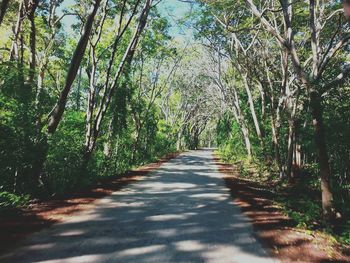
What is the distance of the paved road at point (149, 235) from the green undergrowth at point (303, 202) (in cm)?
151

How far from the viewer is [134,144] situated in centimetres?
2331

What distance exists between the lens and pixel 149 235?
6.32 meters

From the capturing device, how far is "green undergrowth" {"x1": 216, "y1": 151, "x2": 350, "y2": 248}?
24.9ft

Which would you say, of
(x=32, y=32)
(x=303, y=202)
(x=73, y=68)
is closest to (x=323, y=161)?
(x=303, y=202)

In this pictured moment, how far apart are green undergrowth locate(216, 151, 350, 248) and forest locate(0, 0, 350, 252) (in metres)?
0.05

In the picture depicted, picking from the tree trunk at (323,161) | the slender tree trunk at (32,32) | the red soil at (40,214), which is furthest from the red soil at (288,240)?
the slender tree trunk at (32,32)

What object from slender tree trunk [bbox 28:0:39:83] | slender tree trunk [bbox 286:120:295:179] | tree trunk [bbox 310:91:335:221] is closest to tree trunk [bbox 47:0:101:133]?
slender tree trunk [bbox 28:0:39:83]

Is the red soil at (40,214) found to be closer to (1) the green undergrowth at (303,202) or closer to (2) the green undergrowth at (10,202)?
(2) the green undergrowth at (10,202)

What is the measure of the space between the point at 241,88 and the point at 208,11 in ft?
54.2

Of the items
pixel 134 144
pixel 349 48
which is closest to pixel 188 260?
pixel 134 144

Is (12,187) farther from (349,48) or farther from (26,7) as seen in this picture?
(349,48)

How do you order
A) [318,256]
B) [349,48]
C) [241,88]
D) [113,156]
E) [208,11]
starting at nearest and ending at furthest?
[318,256]
[208,11]
[113,156]
[349,48]
[241,88]

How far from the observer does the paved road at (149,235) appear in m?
5.25

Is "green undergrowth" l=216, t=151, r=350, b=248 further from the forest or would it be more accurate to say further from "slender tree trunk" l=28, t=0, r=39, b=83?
"slender tree trunk" l=28, t=0, r=39, b=83
